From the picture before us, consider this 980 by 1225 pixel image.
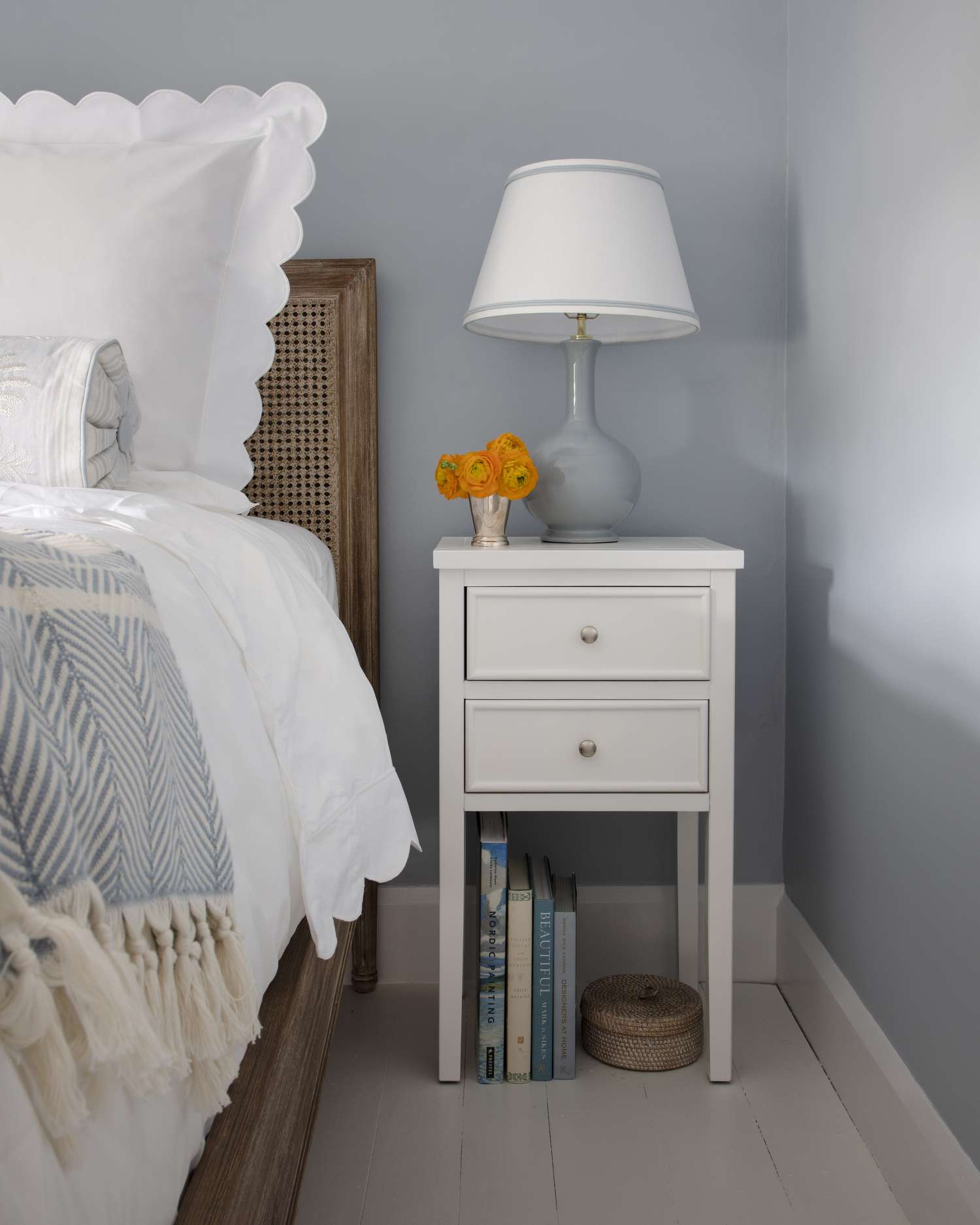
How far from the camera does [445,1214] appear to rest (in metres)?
1.24

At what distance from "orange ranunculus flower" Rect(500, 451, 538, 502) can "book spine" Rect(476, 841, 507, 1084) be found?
19.9 inches

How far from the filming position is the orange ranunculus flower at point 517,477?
1512 mm

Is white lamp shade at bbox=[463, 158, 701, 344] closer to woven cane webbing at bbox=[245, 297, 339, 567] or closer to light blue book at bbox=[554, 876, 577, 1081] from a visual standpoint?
woven cane webbing at bbox=[245, 297, 339, 567]

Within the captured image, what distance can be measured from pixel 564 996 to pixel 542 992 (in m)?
0.03

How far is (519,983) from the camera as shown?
1.53 m

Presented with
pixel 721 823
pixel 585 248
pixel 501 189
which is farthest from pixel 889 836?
pixel 501 189

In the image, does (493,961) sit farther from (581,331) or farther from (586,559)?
(581,331)

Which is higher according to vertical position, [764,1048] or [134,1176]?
[134,1176]

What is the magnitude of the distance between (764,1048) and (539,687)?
2.20 feet

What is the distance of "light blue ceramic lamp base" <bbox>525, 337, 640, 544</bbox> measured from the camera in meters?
1.58

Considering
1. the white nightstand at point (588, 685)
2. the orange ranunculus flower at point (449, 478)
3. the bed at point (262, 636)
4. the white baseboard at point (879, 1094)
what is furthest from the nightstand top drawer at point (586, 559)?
the white baseboard at point (879, 1094)

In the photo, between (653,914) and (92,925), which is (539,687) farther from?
(92,925)

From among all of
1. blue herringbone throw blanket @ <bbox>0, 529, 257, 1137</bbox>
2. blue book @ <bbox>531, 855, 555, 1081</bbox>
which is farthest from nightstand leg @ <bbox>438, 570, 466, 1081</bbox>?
blue herringbone throw blanket @ <bbox>0, 529, 257, 1137</bbox>

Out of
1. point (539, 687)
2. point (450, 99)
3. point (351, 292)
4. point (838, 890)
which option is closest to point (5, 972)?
point (539, 687)
